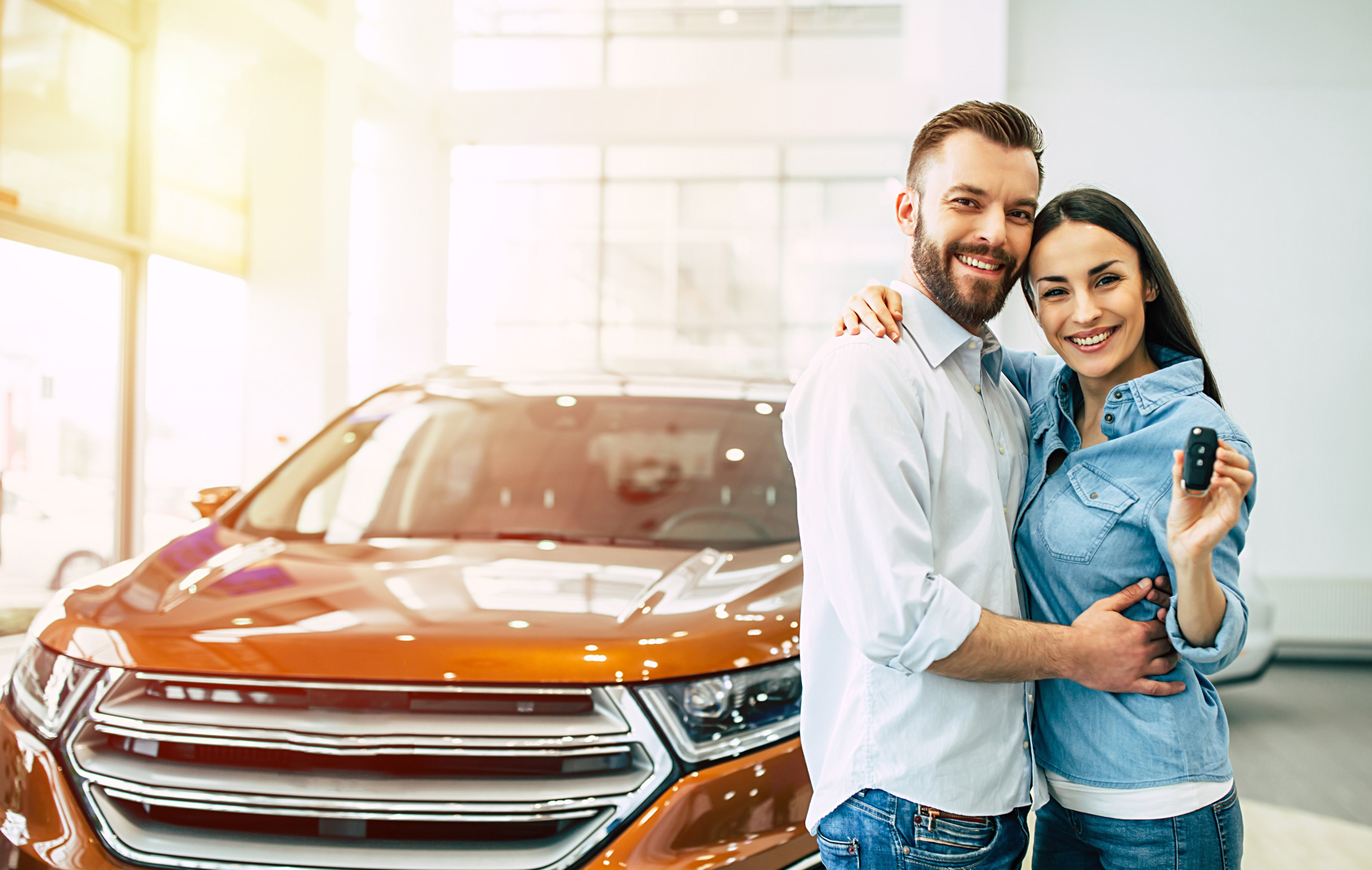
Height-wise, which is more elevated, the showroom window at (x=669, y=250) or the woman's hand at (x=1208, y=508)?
the showroom window at (x=669, y=250)

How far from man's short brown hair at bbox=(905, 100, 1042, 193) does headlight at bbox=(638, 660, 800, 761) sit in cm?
79

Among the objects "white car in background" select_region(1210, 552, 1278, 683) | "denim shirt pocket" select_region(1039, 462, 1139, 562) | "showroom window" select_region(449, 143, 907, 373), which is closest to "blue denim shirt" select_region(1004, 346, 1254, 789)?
"denim shirt pocket" select_region(1039, 462, 1139, 562)

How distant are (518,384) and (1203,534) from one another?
1.97 metres

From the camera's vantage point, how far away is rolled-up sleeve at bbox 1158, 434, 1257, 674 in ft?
3.67

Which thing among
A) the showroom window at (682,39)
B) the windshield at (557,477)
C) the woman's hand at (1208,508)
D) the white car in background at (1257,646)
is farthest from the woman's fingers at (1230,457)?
the showroom window at (682,39)

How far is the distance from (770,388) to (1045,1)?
6.07 meters

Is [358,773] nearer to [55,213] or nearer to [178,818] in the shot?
[178,818]

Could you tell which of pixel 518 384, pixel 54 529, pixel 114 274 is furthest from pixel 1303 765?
pixel 114 274

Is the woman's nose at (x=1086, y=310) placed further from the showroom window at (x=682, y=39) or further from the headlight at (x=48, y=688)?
the showroom window at (x=682, y=39)

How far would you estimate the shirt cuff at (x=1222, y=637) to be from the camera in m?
1.12

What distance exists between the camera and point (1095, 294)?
A: 51.6 inches

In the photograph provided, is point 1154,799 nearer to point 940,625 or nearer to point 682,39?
point 940,625

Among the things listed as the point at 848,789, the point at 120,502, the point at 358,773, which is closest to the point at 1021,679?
the point at 848,789

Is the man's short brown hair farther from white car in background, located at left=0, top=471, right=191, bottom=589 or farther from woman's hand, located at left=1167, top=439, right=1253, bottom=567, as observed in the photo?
white car in background, located at left=0, top=471, right=191, bottom=589
